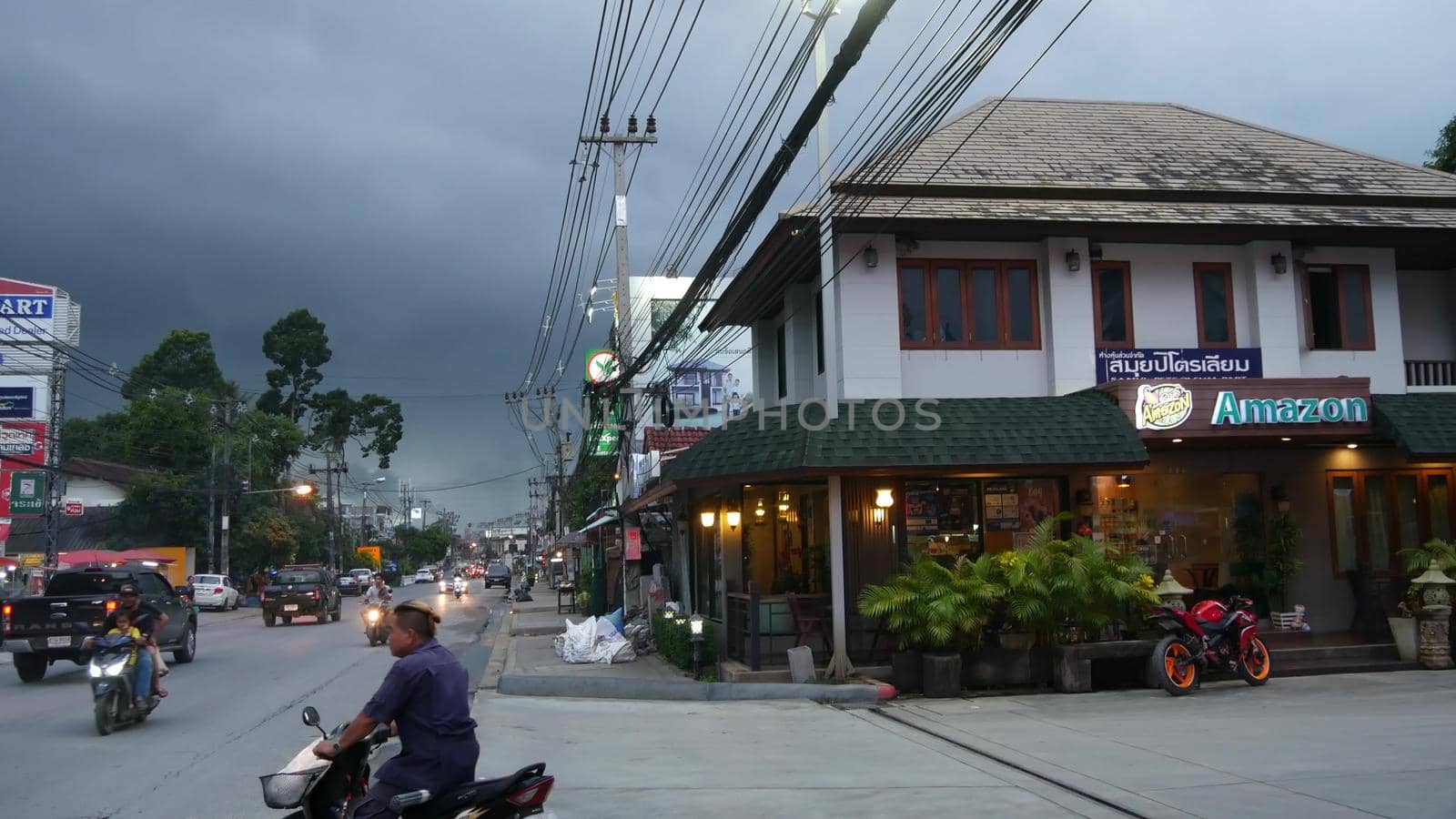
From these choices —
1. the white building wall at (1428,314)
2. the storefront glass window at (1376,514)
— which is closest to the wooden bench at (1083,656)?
the storefront glass window at (1376,514)

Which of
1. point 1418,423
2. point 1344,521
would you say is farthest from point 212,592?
point 1418,423

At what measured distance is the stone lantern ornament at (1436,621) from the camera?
16062 mm

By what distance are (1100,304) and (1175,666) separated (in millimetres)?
6212

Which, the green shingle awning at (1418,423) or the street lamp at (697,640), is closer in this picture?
the green shingle awning at (1418,423)

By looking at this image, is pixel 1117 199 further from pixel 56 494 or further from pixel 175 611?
pixel 56 494

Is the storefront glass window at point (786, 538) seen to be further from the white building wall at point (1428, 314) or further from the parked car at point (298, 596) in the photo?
the parked car at point (298, 596)

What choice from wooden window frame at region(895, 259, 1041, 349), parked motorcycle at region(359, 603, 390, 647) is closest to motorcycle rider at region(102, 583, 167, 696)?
wooden window frame at region(895, 259, 1041, 349)

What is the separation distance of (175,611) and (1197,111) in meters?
21.7

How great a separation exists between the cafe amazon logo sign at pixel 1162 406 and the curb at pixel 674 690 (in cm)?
557

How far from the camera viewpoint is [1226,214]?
17578 millimetres

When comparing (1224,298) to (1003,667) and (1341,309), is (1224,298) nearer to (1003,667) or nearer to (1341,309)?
(1341,309)

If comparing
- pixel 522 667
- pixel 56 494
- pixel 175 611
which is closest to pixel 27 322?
pixel 56 494

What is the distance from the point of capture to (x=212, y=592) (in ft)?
153

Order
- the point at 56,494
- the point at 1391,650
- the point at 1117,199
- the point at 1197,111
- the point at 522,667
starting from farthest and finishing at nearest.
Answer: the point at 56,494, the point at 1197,111, the point at 522,667, the point at 1117,199, the point at 1391,650
